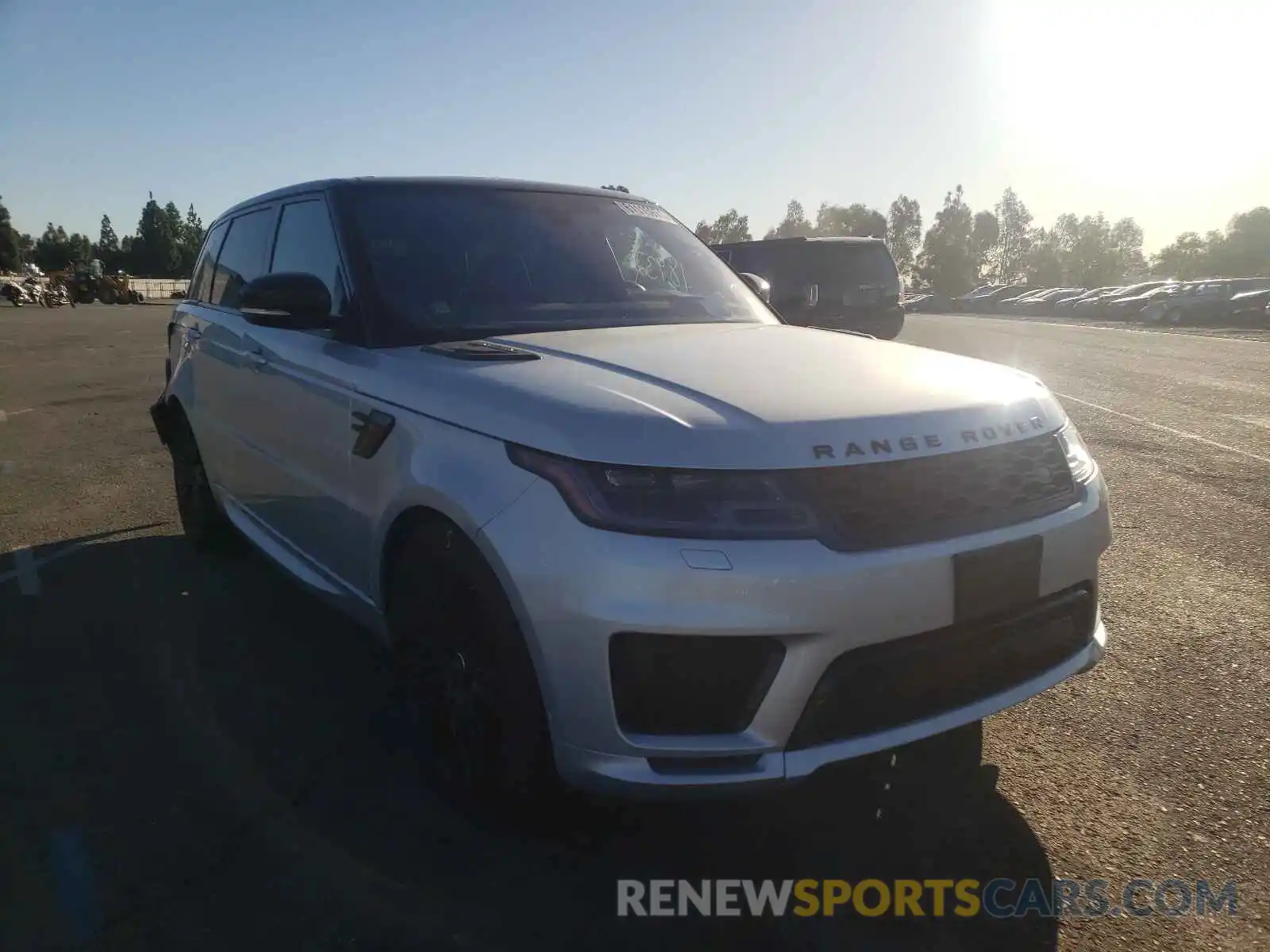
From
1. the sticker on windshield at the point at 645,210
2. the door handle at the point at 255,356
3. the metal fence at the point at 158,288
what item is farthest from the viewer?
the metal fence at the point at 158,288

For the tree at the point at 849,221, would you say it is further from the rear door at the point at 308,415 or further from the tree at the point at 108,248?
the rear door at the point at 308,415

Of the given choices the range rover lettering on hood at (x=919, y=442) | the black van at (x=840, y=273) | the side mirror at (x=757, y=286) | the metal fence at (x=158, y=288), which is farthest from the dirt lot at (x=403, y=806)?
the metal fence at (x=158, y=288)

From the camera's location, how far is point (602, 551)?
2.19m

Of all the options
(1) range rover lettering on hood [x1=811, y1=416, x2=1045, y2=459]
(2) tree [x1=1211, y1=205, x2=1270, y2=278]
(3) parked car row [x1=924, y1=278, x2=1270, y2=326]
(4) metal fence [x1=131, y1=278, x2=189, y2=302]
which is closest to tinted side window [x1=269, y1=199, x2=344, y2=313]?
(1) range rover lettering on hood [x1=811, y1=416, x2=1045, y2=459]

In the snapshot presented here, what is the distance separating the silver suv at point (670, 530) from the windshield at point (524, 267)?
22 mm

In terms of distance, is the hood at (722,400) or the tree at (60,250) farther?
the tree at (60,250)

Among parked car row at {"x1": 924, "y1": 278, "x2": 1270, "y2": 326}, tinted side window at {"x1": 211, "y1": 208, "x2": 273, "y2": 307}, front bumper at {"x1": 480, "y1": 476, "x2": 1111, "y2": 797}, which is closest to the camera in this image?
front bumper at {"x1": 480, "y1": 476, "x2": 1111, "y2": 797}

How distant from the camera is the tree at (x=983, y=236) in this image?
5007 inches

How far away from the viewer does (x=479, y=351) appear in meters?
2.94

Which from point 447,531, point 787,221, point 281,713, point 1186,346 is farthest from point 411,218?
point 787,221

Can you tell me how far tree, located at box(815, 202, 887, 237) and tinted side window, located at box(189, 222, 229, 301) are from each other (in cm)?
11042

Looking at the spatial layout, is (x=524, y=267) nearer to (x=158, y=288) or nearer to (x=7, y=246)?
(x=158, y=288)

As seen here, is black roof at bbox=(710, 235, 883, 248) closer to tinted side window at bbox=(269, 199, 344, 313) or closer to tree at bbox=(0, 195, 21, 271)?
tinted side window at bbox=(269, 199, 344, 313)

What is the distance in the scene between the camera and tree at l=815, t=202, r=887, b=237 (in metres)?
117
